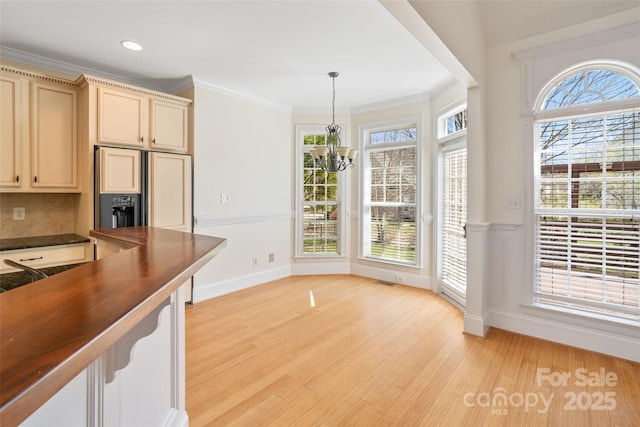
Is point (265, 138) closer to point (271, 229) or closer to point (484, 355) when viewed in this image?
point (271, 229)

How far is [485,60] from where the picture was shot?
3.16 m

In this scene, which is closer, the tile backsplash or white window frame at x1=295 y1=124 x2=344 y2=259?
the tile backsplash

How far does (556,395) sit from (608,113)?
7.41 feet

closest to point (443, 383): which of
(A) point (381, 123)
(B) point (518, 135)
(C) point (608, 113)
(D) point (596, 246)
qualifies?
(D) point (596, 246)

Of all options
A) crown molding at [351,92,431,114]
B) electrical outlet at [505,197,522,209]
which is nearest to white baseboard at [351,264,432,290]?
electrical outlet at [505,197,522,209]

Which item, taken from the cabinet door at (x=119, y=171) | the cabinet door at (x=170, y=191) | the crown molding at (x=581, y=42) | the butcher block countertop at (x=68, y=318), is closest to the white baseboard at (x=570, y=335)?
the crown molding at (x=581, y=42)

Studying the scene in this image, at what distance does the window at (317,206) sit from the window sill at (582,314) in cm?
292

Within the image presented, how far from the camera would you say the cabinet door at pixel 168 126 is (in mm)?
3641

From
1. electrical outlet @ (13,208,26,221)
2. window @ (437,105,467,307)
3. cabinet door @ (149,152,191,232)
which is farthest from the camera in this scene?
window @ (437,105,467,307)

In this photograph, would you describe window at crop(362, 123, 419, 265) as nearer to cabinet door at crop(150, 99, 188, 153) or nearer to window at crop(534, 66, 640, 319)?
window at crop(534, 66, 640, 319)

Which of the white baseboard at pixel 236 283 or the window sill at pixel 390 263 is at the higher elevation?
the window sill at pixel 390 263

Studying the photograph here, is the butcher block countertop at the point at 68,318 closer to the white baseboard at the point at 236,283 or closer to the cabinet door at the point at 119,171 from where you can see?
the cabinet door at the point at 119,171

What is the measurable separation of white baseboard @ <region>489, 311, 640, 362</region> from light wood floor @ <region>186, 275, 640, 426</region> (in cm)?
8

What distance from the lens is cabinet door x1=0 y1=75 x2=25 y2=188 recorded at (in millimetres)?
2860
